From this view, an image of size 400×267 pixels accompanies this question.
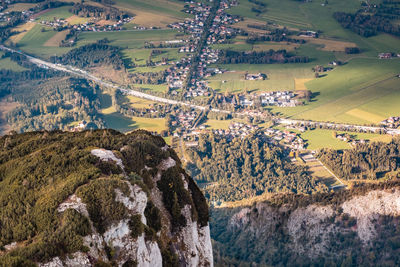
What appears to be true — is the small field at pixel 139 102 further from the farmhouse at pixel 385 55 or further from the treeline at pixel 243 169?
the farmhouse at pixel 385 55

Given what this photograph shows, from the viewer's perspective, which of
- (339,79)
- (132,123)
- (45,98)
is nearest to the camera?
(132,123)

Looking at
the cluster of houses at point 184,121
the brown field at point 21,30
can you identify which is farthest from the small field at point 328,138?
the brown field at point 21,30

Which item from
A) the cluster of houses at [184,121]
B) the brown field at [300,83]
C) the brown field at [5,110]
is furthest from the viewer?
the brown field at [300,83]

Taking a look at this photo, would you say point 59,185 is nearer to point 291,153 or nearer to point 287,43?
point 291,153

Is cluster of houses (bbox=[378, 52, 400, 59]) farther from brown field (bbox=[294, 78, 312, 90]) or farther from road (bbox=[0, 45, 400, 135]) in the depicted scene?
road (bbox=[0, 45, 400, 135])

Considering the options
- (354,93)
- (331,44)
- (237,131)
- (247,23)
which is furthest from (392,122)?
(247,23)

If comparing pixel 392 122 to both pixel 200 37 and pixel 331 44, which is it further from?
pixel 200 37

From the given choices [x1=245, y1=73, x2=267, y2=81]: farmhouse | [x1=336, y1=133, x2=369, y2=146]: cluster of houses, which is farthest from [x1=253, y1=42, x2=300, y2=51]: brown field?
[x1=336, y1=133, x2=369, y2=146]: cluster of houses
